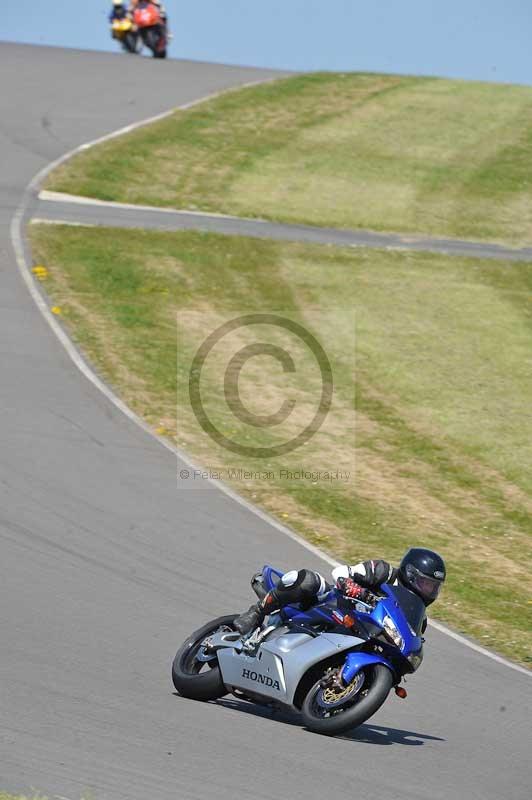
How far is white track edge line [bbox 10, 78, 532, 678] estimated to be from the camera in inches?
446

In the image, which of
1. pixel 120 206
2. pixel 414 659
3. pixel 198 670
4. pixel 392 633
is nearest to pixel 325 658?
pixel 392 633

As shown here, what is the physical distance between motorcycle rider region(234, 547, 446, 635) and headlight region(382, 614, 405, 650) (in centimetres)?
28

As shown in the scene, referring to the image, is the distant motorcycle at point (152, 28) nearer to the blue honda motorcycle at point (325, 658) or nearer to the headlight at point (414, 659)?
the blue honda motorcycle at point (325, 658)

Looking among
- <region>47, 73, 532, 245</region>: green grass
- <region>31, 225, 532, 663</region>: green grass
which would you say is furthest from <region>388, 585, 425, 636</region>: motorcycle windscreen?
<region>47, 73, 532, 245</region>: green grass

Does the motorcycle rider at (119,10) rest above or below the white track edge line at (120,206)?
above

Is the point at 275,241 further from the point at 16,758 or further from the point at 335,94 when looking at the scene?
the point at 16,758

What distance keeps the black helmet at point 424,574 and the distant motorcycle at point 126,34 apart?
3540 cm

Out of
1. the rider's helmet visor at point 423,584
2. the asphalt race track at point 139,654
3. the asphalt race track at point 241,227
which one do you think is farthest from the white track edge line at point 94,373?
the rider's helmet visor at point 423,584

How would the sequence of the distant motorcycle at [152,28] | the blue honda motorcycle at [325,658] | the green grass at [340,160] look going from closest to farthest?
the blue honda motorcycle at [325,658]
the green grass at [340,160]
the distant motorcycle at [152,28]

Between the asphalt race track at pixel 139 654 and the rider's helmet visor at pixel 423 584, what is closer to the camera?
the asphalt race track at pixel 139 654

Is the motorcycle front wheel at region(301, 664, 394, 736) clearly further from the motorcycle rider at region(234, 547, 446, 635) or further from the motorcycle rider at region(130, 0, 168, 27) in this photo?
the motorcycle rider at region(130, 0, 168, 27)

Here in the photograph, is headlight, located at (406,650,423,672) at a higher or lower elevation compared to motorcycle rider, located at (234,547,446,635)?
lower

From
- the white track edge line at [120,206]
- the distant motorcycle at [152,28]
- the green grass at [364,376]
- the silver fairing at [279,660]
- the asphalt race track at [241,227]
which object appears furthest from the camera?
the distant motorcycle at [152,28]

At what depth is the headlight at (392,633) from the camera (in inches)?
309
